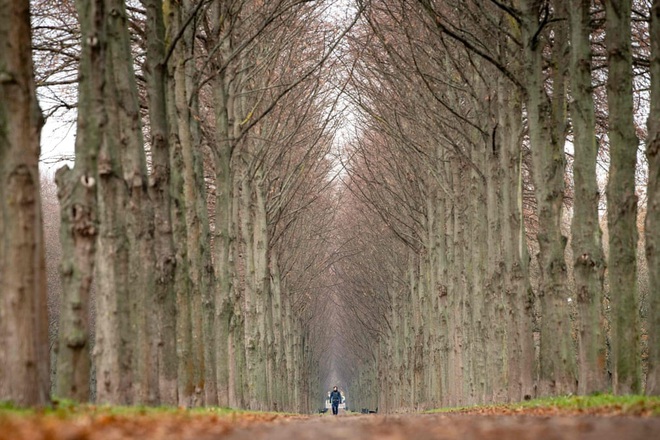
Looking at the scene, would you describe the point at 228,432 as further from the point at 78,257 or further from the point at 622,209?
the point at 622,209

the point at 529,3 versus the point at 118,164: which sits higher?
the point at 529,3

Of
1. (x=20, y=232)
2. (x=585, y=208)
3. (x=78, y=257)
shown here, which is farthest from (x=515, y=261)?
(x=20, y=232)

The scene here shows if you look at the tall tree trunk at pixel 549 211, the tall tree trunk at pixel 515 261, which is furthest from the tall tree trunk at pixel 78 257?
the tall tree trunk at pixel 515 261

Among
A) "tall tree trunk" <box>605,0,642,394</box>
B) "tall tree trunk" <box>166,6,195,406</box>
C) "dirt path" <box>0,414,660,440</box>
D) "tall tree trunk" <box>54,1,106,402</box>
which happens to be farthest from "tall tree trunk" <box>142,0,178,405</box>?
"tall tree trunk" <box>605,0,642,394</box>

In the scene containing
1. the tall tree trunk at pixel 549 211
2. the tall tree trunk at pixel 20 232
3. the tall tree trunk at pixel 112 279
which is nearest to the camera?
the tall tree trunk at pixel 20 232

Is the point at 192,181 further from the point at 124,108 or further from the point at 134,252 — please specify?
the point at 124,108

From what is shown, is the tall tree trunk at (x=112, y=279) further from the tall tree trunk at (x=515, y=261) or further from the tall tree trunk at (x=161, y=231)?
the tall tree trunk at (x=515, y=261)

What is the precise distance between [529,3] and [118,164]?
26.8ft

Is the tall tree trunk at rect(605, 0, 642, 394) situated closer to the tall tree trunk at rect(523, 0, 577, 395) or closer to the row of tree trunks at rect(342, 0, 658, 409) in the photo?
the row of tree trunks at rect(342, 0, 658, 409)

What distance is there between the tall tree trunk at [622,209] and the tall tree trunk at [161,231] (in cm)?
625

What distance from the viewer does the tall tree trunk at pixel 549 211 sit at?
603 inches

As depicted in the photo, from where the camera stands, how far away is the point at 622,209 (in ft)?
39.4

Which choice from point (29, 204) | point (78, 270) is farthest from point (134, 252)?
point (29, 204)

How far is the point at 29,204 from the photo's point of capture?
26.8 feet
